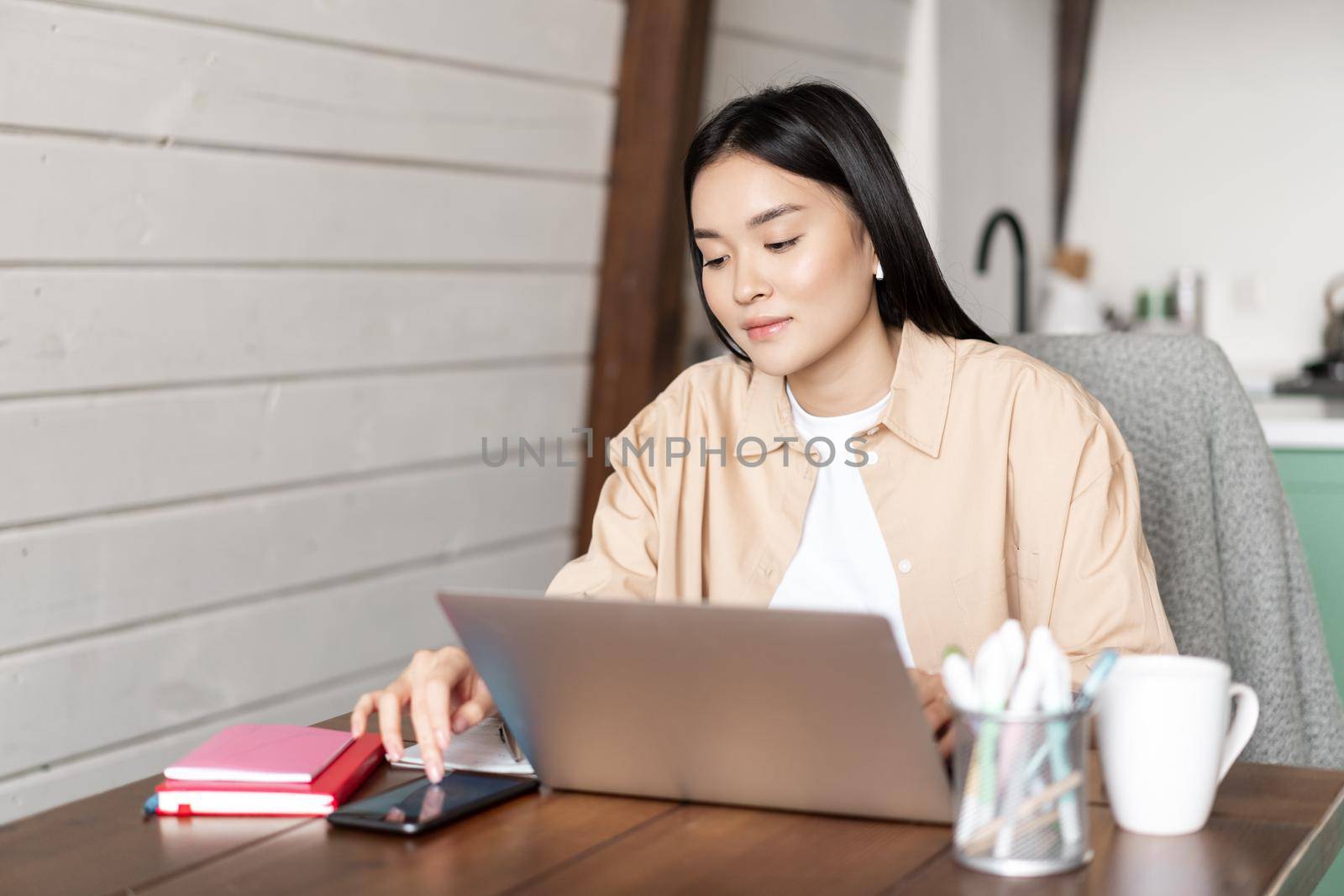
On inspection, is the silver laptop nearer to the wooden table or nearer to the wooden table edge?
the wooden table

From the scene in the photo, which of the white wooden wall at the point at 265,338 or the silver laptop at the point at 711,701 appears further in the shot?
the white wooden wall at the point at 265,338

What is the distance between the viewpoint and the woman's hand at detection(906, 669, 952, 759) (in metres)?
0.99

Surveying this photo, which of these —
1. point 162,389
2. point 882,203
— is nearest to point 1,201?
point 162,389

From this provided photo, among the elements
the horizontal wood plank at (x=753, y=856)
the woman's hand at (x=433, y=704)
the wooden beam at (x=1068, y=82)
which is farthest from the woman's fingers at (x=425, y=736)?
the wooden beam at (x=1068, y=82)

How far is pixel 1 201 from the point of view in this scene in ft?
5.12

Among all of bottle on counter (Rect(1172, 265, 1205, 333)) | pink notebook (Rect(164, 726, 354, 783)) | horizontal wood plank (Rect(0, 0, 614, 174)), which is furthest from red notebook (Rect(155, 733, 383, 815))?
bottle on counter (Rect(1172, 265, 1205, 333))

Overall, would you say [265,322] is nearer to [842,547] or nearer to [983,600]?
[842,547]

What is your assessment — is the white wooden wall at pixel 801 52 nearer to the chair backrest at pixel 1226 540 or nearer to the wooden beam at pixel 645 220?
the wooden beam at pixel 645 220

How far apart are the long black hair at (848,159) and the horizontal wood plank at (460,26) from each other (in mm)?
637

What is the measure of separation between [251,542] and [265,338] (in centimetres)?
27

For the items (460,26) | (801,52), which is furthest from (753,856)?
(801,52)

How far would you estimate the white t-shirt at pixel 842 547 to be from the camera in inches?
57.9

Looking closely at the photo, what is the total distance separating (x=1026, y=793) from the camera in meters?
0.84

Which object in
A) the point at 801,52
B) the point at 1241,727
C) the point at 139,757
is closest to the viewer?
the point at 1241,727
